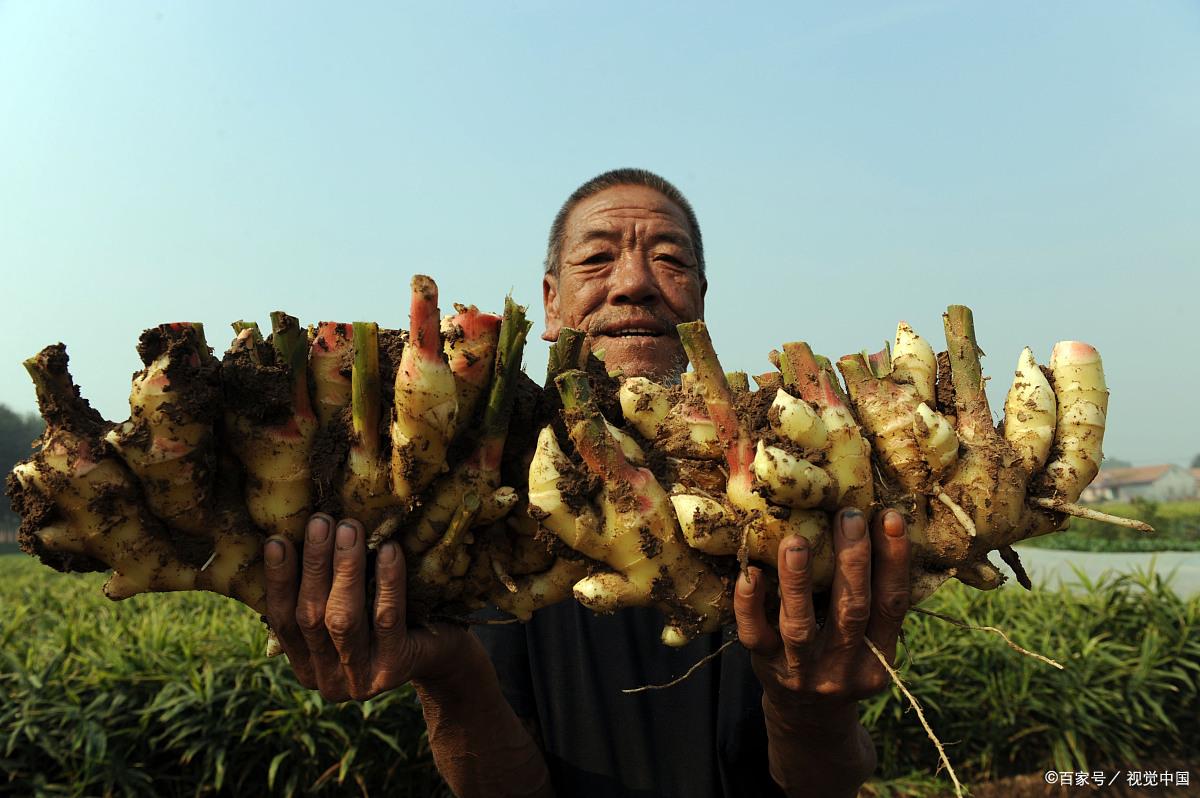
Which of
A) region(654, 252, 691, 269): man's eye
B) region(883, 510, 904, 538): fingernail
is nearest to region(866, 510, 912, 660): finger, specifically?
region(883, 510, 904, 538): fingernail

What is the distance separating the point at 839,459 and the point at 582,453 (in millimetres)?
503

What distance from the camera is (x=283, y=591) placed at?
1.66 meters

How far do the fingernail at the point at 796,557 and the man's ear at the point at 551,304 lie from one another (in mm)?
2159

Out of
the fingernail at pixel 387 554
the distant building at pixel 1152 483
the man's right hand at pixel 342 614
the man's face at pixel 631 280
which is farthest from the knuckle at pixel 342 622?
the distant building at pixel 1152 483

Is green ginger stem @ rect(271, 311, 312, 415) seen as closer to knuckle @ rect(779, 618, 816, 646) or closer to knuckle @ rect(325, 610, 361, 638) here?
knuckle @ rect(325, 610, 361, 638)

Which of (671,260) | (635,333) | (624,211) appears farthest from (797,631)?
(624,211)

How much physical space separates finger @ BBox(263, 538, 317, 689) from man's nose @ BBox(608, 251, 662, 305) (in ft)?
5.53

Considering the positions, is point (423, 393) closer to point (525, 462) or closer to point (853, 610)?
point (525, 462)

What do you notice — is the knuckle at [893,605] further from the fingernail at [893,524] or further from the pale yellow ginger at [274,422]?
the pale yellow ginger at [274,422]

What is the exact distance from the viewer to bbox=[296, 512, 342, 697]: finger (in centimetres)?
161

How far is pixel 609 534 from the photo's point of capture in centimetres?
154

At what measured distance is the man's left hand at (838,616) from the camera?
1.51 m

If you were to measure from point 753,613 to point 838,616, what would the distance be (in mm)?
184

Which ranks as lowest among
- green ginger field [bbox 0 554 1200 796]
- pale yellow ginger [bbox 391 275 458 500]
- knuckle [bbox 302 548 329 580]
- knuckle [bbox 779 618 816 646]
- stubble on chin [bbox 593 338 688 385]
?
green ginger field [bbox 0 554 1200 796]
